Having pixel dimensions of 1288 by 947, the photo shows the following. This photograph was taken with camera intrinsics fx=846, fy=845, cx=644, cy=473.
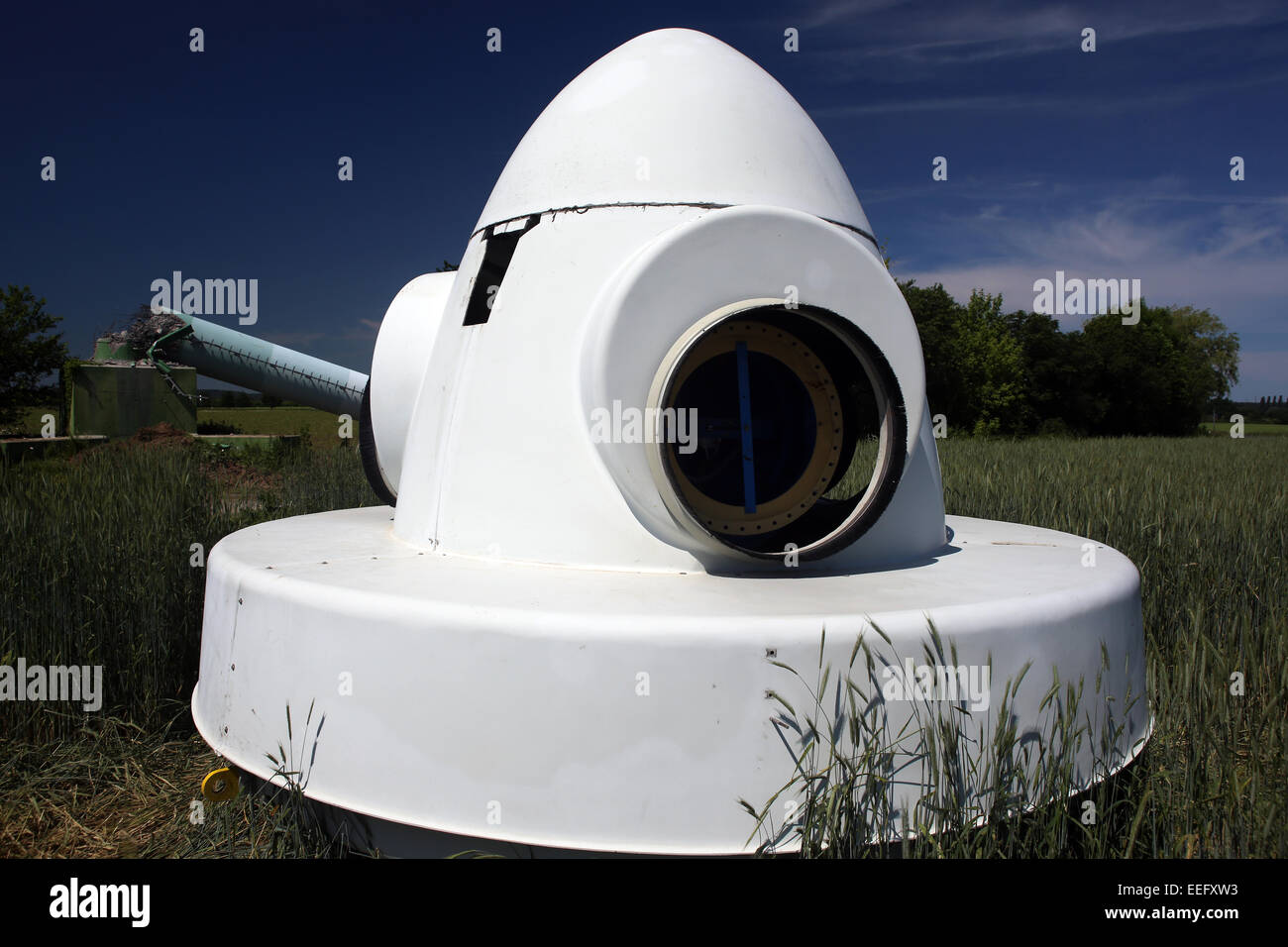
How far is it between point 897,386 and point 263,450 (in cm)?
1591

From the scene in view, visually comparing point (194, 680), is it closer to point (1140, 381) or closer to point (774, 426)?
point (774, 426)

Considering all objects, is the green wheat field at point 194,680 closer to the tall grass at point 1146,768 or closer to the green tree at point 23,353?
the tall grass at point 1146,768

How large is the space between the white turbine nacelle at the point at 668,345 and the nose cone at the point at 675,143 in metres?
0.01

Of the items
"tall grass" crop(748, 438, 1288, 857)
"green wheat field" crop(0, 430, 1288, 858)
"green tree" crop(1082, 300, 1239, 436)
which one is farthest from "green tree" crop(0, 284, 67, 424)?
"green tree" crop(1082, 300, 1239, 436)

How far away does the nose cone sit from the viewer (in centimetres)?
366

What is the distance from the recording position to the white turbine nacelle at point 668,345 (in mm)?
3250

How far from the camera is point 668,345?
3283 mm

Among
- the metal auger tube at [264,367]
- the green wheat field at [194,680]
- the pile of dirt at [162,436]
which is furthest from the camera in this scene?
the metal auger tube at [264,367]

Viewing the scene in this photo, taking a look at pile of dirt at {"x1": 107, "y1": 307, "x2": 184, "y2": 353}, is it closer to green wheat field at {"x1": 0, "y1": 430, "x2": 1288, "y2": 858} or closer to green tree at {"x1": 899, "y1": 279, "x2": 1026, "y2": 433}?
green wheat field at {"x1": 0, "y1": 430, "x2": 1288, "y2": 858}

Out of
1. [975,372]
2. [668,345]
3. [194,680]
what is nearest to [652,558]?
[668,345]

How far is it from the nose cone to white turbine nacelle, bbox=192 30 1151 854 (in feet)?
0.05

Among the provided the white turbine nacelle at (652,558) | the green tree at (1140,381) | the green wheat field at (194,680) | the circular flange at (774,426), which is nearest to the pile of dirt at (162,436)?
the green wheat field at (194,680)

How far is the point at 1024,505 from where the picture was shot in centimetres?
766

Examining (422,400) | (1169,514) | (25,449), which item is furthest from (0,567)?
(25,449)
